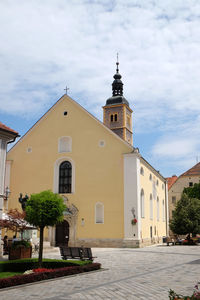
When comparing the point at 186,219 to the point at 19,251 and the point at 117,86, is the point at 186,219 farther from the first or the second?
the point at 117,86

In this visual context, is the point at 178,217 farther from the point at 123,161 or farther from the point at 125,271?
the point at 125,271

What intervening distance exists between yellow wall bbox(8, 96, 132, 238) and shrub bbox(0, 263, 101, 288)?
54.5ft

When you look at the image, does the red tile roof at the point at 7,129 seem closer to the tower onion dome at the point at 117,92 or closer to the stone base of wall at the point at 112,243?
the stone base of wall at the point at 112,243

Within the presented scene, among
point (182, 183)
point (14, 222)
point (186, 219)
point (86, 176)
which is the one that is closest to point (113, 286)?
point (14, 222)

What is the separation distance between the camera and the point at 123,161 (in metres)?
30.8

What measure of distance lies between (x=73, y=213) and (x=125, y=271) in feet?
60.1

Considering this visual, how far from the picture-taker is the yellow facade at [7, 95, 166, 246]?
30.2m

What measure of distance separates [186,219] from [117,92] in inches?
906

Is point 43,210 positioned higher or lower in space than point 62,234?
higher

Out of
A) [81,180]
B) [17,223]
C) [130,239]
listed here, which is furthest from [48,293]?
[81,180]

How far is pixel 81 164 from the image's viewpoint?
107 ft

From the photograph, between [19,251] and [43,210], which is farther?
[19,251]

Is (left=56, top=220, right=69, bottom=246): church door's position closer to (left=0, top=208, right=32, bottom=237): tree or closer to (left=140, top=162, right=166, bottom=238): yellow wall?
(left=140, top=162, right=166, bottom=238): yellow wall

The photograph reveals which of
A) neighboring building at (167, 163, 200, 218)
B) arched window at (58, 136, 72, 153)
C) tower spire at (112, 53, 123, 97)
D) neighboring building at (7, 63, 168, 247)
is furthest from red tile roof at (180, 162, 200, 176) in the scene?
arched window at (58, 136, 72, 153)
